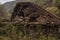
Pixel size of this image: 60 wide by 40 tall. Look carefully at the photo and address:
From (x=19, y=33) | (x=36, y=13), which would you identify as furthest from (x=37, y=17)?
(x=19, y=33)

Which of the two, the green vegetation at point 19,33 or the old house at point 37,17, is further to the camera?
the old house at point 37,17

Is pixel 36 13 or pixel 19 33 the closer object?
pixel 19 33

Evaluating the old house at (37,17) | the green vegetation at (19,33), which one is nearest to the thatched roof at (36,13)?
the old house at (37,17)

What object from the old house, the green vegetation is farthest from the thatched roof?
the green vegetation

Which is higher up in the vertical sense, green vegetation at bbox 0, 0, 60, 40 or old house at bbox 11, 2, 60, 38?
old house at bbox 11, 2, 60, 38

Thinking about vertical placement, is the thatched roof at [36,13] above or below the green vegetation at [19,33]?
above

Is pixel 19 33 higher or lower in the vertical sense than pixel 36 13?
lower

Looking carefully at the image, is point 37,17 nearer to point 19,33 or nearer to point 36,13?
point 36,13

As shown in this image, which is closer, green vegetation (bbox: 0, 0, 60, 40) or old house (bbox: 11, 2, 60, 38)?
green vegetation (bbox: 0, 0, 60, 40)

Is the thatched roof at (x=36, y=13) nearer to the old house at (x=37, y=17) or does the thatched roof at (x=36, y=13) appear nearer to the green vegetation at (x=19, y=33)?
the old house at (x=37, y=17)

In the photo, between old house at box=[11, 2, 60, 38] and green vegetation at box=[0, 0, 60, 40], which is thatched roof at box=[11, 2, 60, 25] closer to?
old house at box=[11, 2, 60, 38]

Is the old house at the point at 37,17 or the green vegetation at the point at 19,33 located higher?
the old house at the point at 37,17

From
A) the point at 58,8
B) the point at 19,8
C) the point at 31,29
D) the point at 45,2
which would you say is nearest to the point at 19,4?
the point at 19,8

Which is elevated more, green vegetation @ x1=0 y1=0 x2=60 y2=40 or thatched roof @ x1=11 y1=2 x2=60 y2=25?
thatched roof @ x1=11 y1=2 x2=60 y2=25
